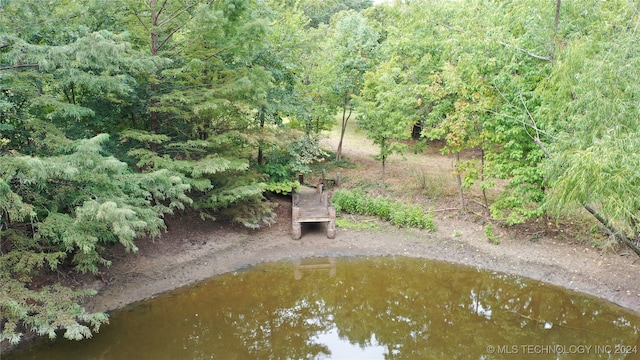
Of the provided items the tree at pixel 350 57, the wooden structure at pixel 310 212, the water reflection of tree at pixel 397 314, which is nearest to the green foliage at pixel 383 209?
the wooden structure at pixel 310 212

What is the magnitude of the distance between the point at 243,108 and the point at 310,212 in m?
3.66

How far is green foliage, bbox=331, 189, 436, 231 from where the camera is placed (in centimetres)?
1284

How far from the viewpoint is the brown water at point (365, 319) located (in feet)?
25.4

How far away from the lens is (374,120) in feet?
47.2

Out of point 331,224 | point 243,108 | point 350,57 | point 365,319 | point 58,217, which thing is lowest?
point 365,319

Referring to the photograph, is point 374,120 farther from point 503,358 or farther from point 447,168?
point 503,358

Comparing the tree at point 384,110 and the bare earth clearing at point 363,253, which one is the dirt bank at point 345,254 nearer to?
the bare earth clearing at point 363,253

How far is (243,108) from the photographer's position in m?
11.5

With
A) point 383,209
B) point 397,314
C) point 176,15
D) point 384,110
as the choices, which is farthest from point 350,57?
point 397,314

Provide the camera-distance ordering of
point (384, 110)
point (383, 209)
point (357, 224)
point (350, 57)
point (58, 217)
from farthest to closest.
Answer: point (350, 57), point (384, 110), point (383, 209), point (357, 224), point (58, 217)

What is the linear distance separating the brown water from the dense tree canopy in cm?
145

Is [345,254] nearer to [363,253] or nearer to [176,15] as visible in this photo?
[363,253]

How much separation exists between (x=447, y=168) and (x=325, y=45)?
7156 millimetres

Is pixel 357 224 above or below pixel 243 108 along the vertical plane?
below
